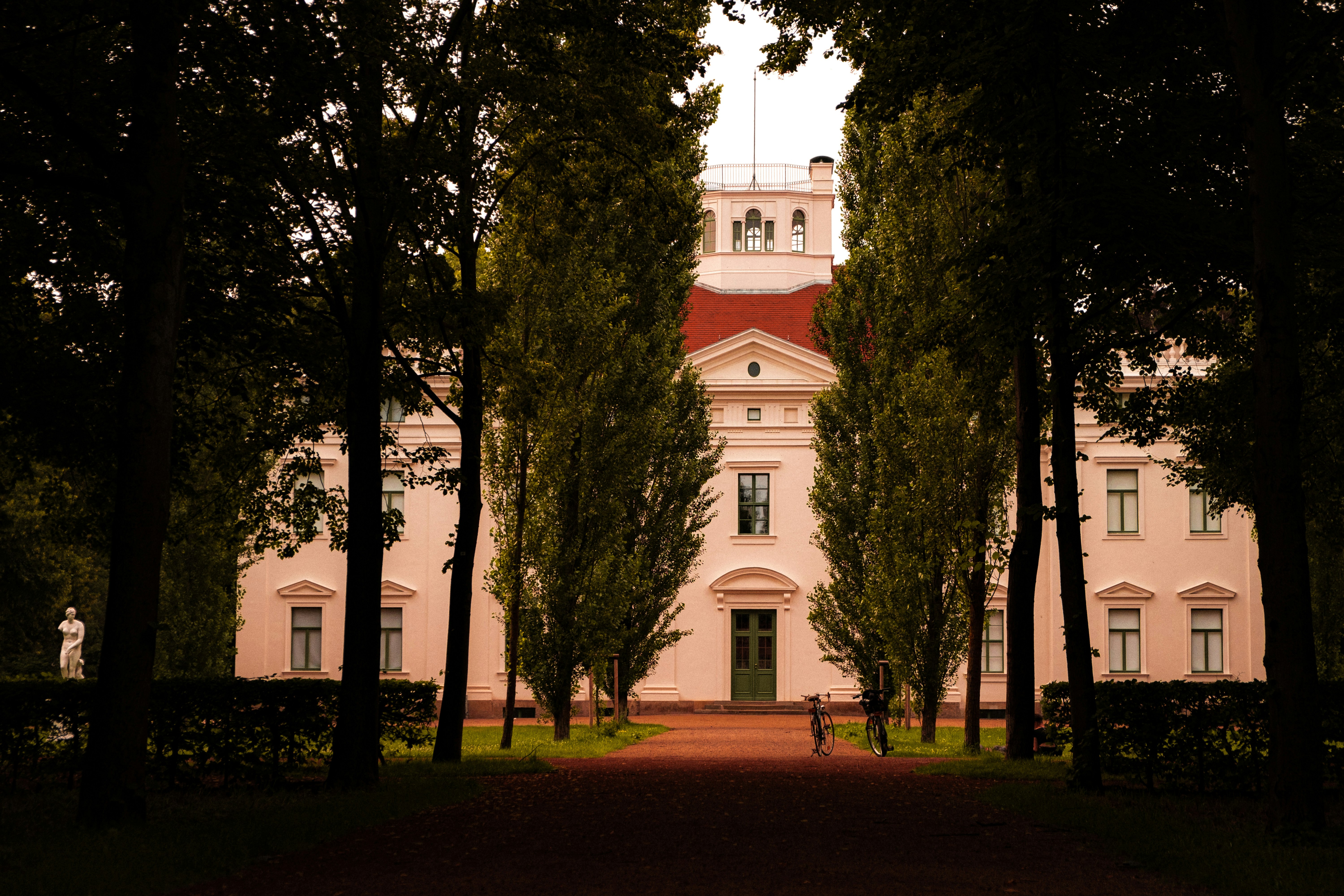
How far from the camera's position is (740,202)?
1903 inches

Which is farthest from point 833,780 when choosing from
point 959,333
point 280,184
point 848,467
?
point 848,467

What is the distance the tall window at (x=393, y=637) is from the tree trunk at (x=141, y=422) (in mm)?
27939

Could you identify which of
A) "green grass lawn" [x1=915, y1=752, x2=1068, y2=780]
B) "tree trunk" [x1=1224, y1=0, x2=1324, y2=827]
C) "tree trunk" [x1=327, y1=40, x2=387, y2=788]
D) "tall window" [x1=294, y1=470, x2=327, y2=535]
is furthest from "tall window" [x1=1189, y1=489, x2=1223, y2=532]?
"tree trunk" [x1=327, y1=40, x2=387, y2=788]

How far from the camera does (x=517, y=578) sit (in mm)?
19281

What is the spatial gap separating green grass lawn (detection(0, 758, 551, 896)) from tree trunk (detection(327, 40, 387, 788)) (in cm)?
55

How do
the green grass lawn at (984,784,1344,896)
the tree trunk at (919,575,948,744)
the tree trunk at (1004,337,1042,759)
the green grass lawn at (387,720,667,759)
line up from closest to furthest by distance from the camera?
1. the green grass lawn at (984,784,1344,896)
2. the tree trunk at (1004,337,1042,759)
3. the green grass lawn at (387,720,667,759)
4. the tree trunk at (919,575,948,744)

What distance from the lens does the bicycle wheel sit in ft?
62.4

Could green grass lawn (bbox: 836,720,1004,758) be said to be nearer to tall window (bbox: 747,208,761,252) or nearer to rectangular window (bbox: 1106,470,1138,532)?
rectangular window (bbox: 1106,470,1138,532)

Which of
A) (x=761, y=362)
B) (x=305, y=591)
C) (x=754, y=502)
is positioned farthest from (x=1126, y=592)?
(x=305, y=591)

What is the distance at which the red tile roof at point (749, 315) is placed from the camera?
137ft

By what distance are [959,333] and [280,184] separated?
25.6ft

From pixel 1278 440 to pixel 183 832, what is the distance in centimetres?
826

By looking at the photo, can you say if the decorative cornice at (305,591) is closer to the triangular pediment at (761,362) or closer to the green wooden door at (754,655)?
the green wooden door at (754,655)

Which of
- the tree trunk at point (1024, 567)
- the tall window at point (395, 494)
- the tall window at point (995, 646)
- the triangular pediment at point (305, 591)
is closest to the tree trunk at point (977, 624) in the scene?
the tree trunk at point (1024, 567)
